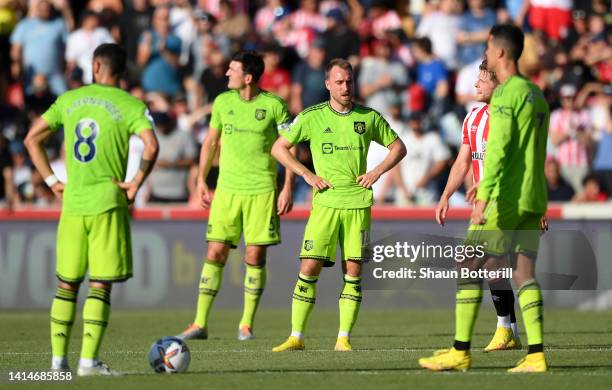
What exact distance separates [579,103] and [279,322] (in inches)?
295

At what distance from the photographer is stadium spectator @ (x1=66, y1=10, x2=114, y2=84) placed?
76.5 feet

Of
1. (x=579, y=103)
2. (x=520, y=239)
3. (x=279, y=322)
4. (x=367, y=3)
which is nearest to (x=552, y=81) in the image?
(x=579, y=103)

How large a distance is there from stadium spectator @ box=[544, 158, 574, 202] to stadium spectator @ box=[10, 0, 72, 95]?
8539 millimetres

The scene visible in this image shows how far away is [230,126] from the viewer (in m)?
14.0

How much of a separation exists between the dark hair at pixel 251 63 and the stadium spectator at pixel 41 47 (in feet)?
32.8

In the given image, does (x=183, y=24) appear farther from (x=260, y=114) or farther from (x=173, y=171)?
(x=260, y=114)

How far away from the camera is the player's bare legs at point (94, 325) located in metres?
10.0

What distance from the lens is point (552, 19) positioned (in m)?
23.8

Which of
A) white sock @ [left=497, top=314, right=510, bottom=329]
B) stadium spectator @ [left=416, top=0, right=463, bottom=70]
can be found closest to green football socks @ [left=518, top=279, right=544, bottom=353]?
white sock @ [left=497, top=314, right=510, bottom=329]

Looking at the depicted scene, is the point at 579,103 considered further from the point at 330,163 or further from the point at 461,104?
the point at 330,163

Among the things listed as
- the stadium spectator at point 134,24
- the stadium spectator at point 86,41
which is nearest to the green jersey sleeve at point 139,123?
the stadium spectator at point 86,41

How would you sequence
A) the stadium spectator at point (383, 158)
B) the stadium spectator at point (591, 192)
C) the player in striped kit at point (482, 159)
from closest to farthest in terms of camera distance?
1. the player in striped kit at point (482, 159)
2. the stadium spectator at point (383, 158)
3. the stadium spectator at point (591, 192)

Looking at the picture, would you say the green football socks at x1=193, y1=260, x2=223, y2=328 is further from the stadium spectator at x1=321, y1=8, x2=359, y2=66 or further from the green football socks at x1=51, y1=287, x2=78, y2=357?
the stadium spectator at x1=321, y1=8, x2=359, y2=66

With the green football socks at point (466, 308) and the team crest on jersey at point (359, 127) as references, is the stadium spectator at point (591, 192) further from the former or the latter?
the green football socks at point (466, 308)
